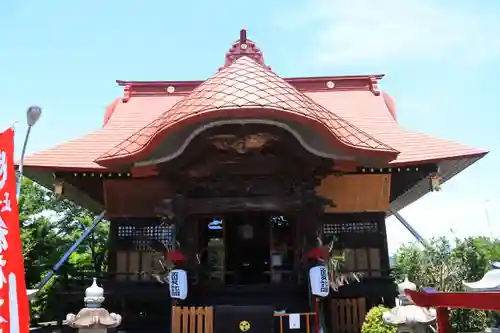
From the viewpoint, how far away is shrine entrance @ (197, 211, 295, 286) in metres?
10.7

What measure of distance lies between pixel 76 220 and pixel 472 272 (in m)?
21.6

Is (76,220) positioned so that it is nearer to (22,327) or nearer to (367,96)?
(367,96)

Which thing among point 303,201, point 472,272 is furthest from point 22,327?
point 472,272

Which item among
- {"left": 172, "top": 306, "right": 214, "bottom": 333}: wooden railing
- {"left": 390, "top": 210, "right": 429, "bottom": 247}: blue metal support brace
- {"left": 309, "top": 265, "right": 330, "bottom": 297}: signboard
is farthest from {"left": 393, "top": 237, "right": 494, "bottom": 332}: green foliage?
{"left": 172, "top": 306, "right": 214, "bottom": 333}: wooden railing

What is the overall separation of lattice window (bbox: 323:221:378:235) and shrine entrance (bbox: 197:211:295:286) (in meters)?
1.00

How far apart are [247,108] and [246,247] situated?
6.61 meters

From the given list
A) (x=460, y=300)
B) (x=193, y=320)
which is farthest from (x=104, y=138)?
(x=460, y=300)

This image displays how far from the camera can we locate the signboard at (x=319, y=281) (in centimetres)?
897

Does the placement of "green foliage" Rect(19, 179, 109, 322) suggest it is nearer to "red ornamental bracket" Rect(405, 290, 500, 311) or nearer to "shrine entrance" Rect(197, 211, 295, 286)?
"shrine entrance" Rect(197, 211, 295, 286)

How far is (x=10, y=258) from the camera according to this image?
5.24m

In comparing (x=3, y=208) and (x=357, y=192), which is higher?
(x=357, y=192)

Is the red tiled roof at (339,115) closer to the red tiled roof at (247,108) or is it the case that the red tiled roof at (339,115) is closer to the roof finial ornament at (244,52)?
the red tiled roof at (247,108)

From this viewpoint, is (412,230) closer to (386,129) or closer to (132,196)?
(386,129)

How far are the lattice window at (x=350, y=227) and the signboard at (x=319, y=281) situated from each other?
9.34 feet
